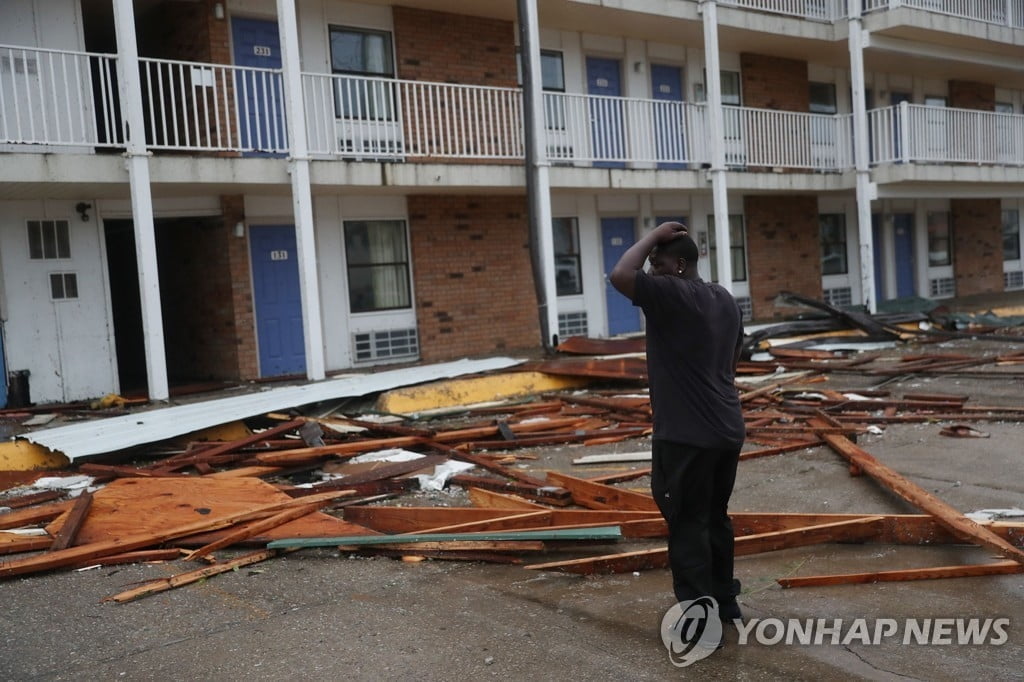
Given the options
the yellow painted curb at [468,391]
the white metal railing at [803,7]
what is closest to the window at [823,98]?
the white metal railing at [803,7]

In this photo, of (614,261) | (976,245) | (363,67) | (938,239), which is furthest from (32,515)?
(976,245)

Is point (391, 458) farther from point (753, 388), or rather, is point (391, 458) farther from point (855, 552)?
point (753, 388)

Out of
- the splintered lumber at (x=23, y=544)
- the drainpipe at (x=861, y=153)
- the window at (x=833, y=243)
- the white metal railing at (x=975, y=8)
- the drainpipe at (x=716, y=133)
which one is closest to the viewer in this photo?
the splintered lumber at (x=23, y=544)

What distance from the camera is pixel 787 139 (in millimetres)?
20438

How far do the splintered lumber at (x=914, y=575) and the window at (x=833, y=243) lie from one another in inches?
772

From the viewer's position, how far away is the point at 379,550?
6.03m

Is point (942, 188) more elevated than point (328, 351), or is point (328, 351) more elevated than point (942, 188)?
point (942, 188)

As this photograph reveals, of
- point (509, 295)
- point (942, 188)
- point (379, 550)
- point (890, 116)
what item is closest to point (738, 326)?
point (379, 550)

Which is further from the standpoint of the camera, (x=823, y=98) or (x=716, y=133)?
(x=823, y=98)

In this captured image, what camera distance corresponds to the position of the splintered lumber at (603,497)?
6.38 meters

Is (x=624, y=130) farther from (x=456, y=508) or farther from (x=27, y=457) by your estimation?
(x=456, y=508)

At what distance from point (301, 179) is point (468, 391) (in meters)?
3.87

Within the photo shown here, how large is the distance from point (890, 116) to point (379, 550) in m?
18.0

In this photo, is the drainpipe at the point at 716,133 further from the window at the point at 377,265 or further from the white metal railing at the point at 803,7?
the window at the point at 377,265
